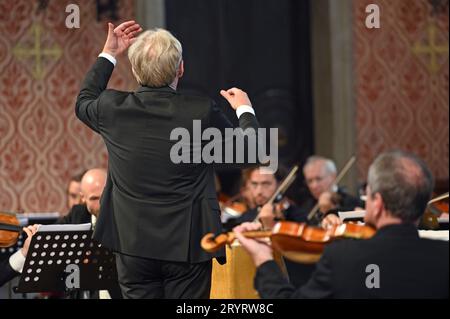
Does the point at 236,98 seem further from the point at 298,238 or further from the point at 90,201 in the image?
the point at 90,201

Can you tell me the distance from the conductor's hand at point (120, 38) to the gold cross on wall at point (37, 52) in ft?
13.9

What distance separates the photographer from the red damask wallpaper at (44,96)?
7.40m

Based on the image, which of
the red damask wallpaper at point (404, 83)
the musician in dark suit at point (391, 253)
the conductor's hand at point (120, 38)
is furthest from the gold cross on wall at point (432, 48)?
the musician in dark suit at point (391, 253)

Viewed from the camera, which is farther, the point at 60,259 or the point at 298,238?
the point at 60,259

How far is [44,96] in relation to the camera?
7.46m

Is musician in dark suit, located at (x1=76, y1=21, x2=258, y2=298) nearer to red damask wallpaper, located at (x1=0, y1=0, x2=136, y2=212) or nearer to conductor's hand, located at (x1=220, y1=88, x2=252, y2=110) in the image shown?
conductor's hand, located at (x1=220, y1=88, x2=252, y2=110)

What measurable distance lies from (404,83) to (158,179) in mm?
5391

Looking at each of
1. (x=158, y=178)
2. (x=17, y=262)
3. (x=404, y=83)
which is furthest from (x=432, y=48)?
(x=158, y=178)

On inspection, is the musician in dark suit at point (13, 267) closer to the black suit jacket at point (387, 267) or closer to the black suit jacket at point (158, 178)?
the black suit jacket at point (158, 178)

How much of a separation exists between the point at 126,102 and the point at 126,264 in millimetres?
547

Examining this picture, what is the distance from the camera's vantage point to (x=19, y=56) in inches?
292

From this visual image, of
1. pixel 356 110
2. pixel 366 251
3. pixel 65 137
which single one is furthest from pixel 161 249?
pixel 356 110

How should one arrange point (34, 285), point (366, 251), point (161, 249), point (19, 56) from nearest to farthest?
point (366, 251) < point (161, 249) < point (34, 285) < point (19, 56)

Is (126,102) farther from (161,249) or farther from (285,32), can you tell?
(285,32)
